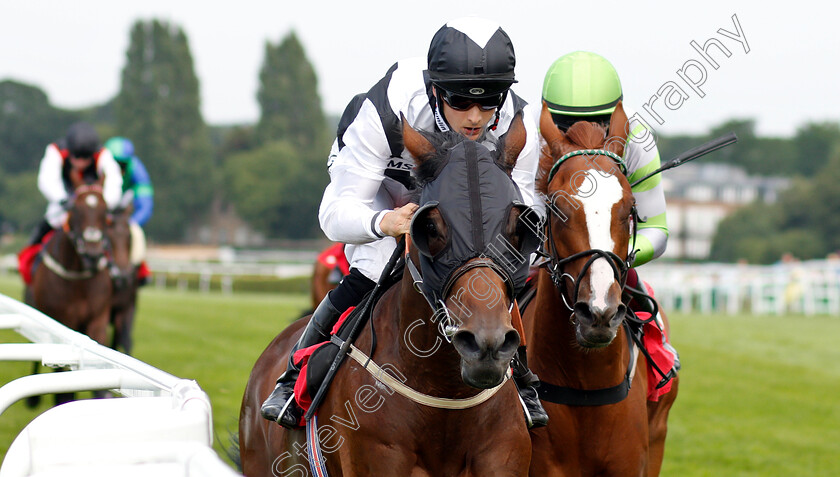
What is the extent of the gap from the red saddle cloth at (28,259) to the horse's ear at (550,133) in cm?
676

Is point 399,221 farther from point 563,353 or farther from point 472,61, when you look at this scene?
point 563,353

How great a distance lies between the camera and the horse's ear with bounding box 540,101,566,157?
4074 mm

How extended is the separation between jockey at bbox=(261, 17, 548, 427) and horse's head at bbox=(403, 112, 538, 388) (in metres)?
0.17

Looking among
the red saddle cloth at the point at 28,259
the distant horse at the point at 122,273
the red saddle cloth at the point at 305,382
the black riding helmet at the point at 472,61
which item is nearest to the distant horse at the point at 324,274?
the distant horse at the point at 122,273

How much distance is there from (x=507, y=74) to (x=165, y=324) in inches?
580

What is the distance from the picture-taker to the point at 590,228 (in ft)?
11.9

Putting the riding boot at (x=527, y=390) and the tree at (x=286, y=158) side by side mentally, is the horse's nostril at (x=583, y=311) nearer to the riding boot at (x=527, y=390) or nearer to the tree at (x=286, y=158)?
the riding boot at (x=527, y=390)

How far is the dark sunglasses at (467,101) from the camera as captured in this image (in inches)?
125

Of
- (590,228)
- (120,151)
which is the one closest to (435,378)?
(590,228)

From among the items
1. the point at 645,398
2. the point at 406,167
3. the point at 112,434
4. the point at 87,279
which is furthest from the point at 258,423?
the point at 87,279

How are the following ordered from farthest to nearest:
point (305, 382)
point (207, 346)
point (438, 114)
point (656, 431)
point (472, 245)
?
1. point (207, 346)
2. point (656, 431)
3. point (305, 382)
4. point (438, 114)
5. point (472, 245)

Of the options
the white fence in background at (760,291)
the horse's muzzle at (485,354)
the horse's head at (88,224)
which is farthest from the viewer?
the white fence in background at (760,291)

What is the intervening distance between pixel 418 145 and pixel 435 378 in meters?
0.73

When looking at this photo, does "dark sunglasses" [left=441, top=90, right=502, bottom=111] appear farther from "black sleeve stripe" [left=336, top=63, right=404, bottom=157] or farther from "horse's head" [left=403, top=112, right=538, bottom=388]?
"horse's head" [left=403, top=112, right=538, bottom=388]
